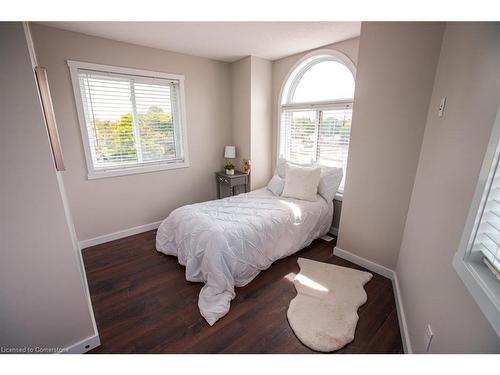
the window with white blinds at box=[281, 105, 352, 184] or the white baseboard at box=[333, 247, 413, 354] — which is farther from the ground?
the window with white blinds at box=[281, 105, 352, 184]

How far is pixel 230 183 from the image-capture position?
352cm

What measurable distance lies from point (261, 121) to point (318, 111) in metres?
0.91

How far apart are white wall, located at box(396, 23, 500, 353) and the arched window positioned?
1.22 metres

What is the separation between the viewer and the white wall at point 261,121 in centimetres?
341

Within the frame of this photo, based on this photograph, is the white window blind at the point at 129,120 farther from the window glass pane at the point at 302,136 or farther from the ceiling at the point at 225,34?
the window glass pane at the point at 302,136

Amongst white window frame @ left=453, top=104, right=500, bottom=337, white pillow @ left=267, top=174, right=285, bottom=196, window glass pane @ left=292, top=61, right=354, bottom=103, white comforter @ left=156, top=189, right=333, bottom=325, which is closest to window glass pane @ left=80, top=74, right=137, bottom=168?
white comforter @ left=156, top=189, right=333, bottom=325

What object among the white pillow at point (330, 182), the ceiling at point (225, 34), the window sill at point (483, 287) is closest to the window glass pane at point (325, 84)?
the ceiling at point (225, 34)

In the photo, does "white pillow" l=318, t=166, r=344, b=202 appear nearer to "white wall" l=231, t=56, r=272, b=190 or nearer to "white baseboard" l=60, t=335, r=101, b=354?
"white wall" l=231, t=56, r=272, b=190

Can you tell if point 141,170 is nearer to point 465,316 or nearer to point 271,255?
point 271,255

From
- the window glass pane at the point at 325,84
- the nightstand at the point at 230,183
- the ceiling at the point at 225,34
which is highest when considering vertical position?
the ceiling at the point at 225,34

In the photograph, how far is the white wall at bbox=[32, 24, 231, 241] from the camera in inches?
94.7

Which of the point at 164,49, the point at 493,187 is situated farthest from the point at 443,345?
the point at 164,49

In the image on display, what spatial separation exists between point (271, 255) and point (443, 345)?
146 centimetres

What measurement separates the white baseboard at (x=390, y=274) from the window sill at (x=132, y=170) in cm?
252
